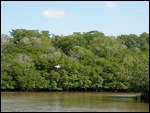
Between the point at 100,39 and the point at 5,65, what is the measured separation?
60.5ft

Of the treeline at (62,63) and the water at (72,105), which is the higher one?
the treeline at (62,63)

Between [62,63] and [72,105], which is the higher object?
[62,63]

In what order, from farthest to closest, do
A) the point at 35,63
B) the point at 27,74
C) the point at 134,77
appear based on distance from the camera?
1. the point at 35,63
2. the point at 27,74
3. the point at 134,77

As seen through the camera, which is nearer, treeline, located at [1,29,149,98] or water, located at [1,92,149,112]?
water, located at [1,92,149,112]

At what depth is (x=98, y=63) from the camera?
54.6 m

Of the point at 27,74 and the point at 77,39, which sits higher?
the point at 77,39

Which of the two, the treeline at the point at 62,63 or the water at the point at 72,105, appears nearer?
the water at the point at 72,105

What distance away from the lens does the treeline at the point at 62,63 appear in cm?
4828

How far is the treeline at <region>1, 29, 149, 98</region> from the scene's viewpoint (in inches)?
1901

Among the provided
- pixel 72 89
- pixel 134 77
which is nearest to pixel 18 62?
pixel 72 89

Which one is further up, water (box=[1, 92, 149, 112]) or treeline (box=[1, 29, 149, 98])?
treeline (box=[1, 29, 149, 98])

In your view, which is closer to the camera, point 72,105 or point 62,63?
point 72,105

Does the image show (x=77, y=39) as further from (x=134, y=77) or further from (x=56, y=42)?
(x=134, y=77)

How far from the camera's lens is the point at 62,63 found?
5169cm
